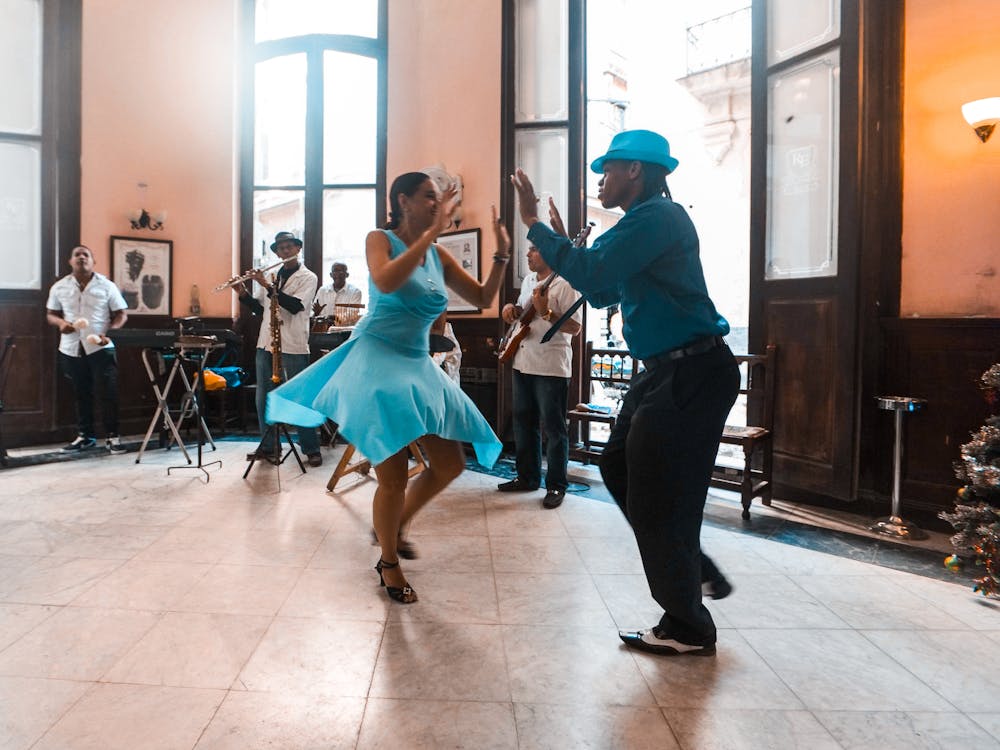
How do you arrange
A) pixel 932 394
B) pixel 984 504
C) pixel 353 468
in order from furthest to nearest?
pixel 353 468
pixel 932 394
pixel 984 504

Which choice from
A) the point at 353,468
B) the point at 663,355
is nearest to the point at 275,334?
the point at 353,468

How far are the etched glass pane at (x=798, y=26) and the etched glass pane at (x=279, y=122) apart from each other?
5.30 meters


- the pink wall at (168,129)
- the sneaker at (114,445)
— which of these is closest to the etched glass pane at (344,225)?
the pink wall at (168,129)

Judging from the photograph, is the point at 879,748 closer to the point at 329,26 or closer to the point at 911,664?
the point at 911,664

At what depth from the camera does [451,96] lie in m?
6.89

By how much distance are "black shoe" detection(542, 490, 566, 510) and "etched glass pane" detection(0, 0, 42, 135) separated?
253 inches

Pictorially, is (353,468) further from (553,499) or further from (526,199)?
(526,199)

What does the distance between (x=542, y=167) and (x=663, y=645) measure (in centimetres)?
494

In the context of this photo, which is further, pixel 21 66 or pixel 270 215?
pixel 270 215

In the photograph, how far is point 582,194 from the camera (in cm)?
605

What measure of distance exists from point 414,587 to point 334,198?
5.97 metres

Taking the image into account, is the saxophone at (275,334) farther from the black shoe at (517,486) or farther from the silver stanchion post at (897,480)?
the silver stanchion post at (897,480)

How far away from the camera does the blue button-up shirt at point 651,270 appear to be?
6.85ft

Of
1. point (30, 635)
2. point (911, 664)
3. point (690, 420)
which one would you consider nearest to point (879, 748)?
point (911, 664)
